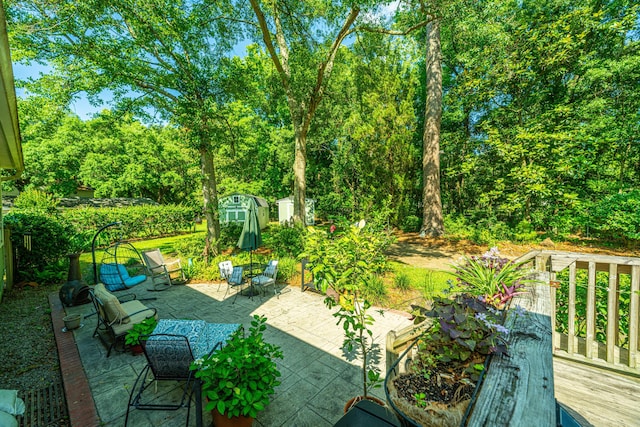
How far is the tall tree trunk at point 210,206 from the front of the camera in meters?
9.03

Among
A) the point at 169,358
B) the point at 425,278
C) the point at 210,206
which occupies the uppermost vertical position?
the point at 210,206

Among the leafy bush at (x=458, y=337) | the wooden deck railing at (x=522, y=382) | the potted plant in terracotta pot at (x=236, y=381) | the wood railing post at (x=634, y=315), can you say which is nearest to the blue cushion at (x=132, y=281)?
the potted plant in terracotta pot at (x=236, y=381)

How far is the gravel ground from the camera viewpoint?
135 inches

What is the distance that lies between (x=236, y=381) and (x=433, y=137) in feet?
46.3

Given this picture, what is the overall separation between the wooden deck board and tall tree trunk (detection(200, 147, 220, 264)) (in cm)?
908

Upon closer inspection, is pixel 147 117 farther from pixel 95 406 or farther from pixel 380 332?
pixel 380 332

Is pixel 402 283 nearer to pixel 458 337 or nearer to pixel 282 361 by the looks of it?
pixel 282 361

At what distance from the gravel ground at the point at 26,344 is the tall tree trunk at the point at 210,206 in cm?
417

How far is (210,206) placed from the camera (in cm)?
910

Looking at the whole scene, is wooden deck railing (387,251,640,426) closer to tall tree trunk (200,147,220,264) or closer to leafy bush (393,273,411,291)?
leafy bush (393,273,411,291)

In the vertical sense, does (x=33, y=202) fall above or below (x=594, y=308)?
above

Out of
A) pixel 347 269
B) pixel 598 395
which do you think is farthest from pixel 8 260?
pixel 598 395

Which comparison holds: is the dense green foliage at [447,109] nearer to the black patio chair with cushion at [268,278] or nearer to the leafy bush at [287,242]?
the leafy bush at [287,242]

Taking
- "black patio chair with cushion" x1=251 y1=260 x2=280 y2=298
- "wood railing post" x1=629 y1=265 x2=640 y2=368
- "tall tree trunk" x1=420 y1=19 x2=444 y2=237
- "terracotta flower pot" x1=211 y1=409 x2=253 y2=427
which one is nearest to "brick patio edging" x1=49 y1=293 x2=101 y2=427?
"terracotta flower pot" x1=211 y1=409 x2=253 y2=427
